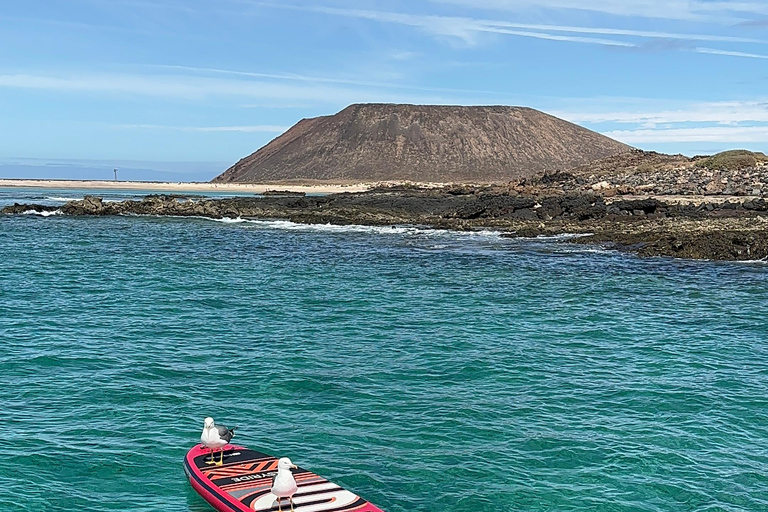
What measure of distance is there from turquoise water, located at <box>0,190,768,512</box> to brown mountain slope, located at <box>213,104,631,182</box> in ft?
424

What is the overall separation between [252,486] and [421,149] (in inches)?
6774

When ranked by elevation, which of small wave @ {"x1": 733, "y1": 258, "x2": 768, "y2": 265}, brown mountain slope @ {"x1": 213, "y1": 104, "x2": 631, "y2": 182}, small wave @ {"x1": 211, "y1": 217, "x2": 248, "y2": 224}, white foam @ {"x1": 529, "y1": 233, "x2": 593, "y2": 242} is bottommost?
small wave @ {"x1": 733, "y1": 258, "x2": 768, "y2": 265}

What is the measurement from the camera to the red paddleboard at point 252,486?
9164mm

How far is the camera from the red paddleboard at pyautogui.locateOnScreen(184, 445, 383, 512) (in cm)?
916

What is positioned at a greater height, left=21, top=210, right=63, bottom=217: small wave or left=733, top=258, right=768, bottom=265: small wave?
left=21, top=210, right=63, bottom=217: small wave

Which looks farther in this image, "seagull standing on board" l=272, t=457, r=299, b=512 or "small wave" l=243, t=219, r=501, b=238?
"small wave" l=243, t=219, r=501, b=238

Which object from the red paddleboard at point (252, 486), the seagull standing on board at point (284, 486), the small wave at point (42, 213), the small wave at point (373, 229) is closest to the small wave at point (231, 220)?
the small wave at point (373, 229)

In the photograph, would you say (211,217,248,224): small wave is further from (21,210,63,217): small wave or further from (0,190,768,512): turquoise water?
(0,190,768,512): turquoise water

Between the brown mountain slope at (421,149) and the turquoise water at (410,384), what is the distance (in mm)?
129227

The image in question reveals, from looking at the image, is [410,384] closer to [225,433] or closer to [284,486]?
[225,433]

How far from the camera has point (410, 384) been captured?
49.1ft

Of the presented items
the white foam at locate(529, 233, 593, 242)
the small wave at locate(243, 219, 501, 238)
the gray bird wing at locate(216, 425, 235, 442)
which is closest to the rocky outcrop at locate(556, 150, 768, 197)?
the small wave at locate(243, 219, 501, 238)

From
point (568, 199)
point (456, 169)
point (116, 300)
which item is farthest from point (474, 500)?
point (456, 169)

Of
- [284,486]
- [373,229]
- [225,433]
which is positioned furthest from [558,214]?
[284,486]
